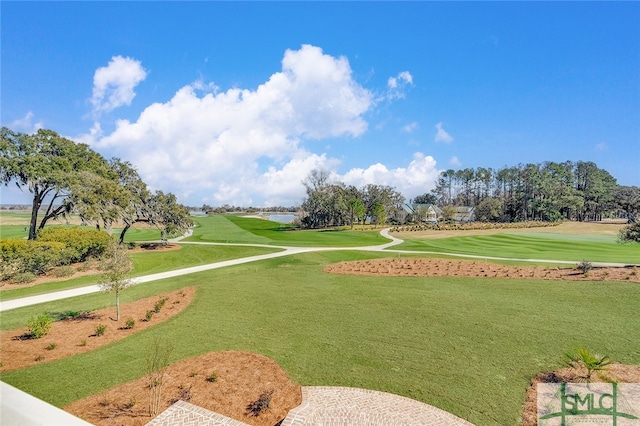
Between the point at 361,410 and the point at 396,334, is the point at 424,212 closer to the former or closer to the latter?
the point at 396,334

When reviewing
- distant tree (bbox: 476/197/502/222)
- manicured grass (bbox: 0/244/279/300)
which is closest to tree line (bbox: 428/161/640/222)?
distant tree (bbox: 476/197/502/222)

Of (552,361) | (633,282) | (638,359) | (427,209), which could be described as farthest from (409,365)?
(427,209)

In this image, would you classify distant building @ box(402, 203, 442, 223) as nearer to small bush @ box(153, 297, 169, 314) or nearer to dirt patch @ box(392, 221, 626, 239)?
dirt patch @ box(392, 221, 626, 239)

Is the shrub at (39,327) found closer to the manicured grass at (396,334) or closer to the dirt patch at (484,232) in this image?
Result: the manicured grass at (396,334)

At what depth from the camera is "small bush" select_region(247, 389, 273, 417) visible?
655 centimetres

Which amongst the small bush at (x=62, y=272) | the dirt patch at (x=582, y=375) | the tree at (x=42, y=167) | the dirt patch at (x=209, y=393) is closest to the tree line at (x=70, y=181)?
the tree at (x=42, y=167)

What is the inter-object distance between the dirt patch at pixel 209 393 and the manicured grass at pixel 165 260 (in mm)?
12656

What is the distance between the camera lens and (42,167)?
25797 mm

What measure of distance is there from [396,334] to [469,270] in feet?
41.0

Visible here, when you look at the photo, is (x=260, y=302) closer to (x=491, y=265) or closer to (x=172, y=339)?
(x=172, y=339)

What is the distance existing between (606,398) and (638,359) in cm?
304

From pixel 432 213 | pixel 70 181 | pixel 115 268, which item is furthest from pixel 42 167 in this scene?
pixel 432 213

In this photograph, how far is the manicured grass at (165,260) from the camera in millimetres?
16266

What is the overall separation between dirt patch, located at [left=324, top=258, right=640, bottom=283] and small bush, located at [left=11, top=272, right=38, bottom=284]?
16.9 metres
